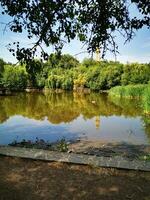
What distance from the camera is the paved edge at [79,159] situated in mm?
7891

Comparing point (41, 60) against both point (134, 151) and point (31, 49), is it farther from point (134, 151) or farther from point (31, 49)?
point (134, 151)

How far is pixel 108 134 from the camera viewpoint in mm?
16266

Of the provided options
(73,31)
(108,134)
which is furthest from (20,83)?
(73,31)

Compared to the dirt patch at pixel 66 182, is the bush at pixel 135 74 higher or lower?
higher

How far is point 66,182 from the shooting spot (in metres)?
7.00

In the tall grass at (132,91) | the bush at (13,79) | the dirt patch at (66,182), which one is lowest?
the dirt patch at (66,182)

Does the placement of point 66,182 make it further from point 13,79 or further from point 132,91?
point 13,79

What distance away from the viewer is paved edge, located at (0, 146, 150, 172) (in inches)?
311

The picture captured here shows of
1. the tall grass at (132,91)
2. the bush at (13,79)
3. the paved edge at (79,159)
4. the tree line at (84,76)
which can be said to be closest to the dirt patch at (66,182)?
the paved edge at (79,159)

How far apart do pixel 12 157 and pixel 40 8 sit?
4.06m

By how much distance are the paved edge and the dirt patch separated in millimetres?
204

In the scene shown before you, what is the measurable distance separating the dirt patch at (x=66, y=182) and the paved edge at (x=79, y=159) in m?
0.20

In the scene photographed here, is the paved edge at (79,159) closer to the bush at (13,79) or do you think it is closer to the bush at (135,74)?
the bush at (135,74)

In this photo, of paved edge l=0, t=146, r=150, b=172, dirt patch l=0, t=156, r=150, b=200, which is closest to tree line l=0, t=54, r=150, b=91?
paved edge l=0, t=146, r=150, b=172
